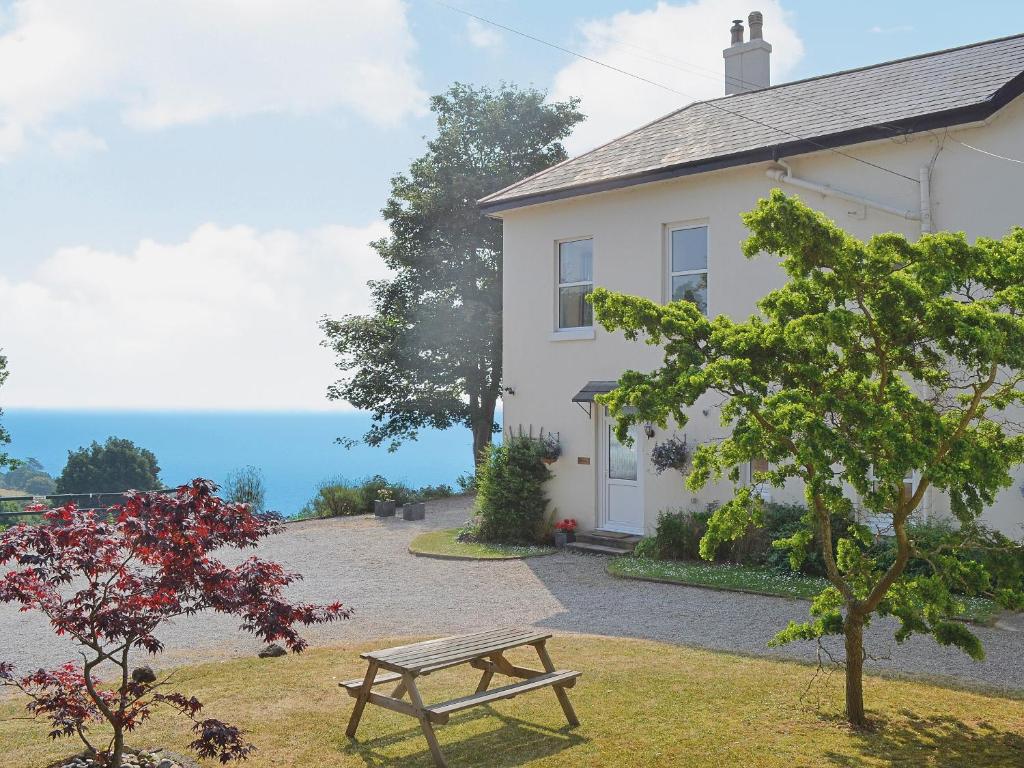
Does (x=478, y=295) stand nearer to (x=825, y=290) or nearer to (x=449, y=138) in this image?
(x=449, y=138)

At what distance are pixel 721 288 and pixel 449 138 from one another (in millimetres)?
14991

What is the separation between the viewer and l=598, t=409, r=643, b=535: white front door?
16.6 metres

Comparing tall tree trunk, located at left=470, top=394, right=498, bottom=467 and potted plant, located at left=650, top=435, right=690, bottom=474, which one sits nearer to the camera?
potted plant, located at left=650, top=435, right=690, bottom=474

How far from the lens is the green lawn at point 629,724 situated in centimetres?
639

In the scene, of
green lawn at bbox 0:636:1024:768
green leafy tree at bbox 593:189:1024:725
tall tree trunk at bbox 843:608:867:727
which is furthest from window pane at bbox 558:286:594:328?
tall tree trunk at bbox 843:608:867:727

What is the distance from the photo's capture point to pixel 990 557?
677 cm

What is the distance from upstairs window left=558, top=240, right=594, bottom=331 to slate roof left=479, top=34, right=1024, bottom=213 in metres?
1.02

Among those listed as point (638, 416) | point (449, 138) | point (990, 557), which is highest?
point (449, 138)

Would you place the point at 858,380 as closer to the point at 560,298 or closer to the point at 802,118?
the point at 802,118

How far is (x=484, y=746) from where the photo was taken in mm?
6738

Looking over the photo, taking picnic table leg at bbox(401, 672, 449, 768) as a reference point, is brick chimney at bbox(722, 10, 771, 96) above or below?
above

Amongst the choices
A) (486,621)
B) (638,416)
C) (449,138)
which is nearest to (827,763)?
(638,416)

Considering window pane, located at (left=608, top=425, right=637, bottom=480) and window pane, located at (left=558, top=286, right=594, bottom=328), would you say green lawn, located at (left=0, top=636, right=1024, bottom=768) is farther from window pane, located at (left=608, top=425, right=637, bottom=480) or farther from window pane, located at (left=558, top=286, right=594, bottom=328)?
window pane, located at (left=558, top=286, right=594, bottom=328)

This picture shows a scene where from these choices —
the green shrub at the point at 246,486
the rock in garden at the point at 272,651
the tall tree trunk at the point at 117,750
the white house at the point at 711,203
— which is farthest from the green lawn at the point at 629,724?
the green shrub at the point at 246,486
